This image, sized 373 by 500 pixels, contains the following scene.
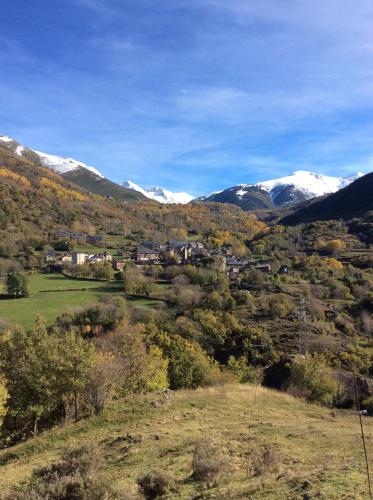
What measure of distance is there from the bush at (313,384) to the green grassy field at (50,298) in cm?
4208

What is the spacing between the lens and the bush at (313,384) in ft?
110

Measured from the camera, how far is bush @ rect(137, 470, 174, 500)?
37.1 ft

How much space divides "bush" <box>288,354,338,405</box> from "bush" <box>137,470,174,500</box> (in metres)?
22.9

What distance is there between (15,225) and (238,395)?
136 m

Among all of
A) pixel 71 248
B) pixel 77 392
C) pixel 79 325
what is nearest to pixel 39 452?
pixel 77 392

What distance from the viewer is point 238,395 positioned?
81.5ft

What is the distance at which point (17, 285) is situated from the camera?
81.2 meters

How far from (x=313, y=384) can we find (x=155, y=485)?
2641 cm

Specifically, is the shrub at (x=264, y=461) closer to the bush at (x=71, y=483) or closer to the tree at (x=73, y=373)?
the bush at (x=71, y=483)

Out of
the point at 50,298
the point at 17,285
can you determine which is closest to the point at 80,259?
the point at 17,285

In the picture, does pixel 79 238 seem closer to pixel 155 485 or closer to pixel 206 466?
pixel 206 466

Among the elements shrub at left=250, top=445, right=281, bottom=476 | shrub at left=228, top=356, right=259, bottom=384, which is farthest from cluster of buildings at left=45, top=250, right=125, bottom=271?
shrub at left=250, top=445, right=281, bottom=476

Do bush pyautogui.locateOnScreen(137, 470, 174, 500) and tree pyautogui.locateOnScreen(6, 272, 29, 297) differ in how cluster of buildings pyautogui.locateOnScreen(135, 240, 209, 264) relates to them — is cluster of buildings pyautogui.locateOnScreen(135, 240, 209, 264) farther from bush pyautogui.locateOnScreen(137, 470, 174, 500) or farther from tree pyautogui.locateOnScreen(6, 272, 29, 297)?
bush pyautogui.locateOnScreen(137, 470, 174, 500)

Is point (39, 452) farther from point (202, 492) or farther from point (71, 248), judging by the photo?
point (71, 248)
